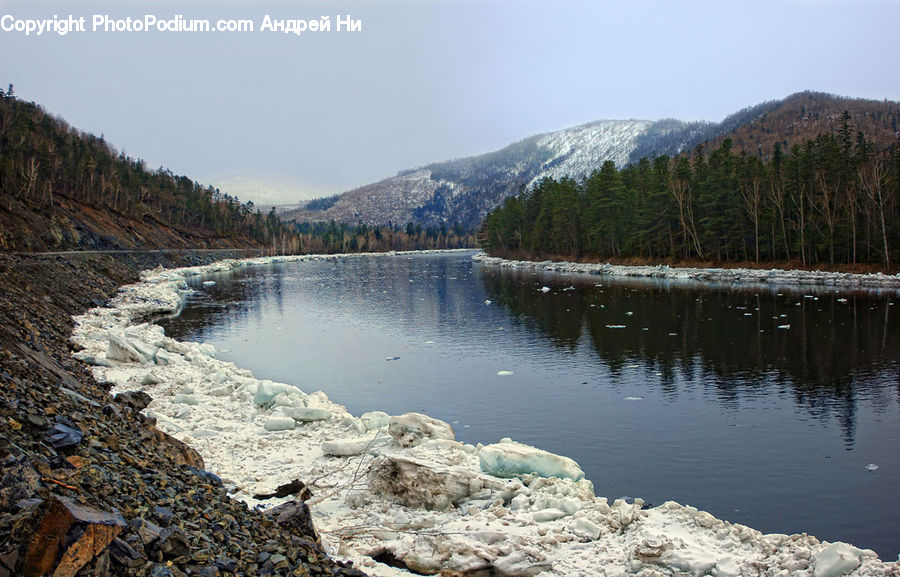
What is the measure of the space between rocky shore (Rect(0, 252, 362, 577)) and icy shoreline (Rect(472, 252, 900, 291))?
1958 inches

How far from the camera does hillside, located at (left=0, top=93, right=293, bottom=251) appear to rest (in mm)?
65625

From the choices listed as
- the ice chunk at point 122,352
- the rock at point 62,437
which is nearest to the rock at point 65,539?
the rock at point 62,437

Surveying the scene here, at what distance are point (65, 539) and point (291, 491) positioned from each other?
5.03 metres

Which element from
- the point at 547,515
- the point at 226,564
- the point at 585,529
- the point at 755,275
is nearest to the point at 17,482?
the point at 226,564

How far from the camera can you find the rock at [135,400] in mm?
12898

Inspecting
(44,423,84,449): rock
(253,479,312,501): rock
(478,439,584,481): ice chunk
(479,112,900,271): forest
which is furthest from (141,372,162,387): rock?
(479,112,900,271): forest

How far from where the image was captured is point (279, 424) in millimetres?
13586

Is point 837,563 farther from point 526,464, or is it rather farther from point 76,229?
point 76,229

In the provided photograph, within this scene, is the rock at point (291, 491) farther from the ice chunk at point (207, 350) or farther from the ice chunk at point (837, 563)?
the ice chunk at point (207, 350)

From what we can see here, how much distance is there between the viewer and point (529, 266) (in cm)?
8931

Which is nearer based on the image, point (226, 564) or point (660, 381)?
point (226, 564)

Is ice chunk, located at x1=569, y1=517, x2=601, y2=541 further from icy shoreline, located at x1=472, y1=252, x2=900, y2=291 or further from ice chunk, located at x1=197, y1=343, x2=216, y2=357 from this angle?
icy shoreline, located at x1=472, y1=252, x2=900, y2=291

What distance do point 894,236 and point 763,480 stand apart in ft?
168

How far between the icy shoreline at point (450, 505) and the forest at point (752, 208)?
165 feet
